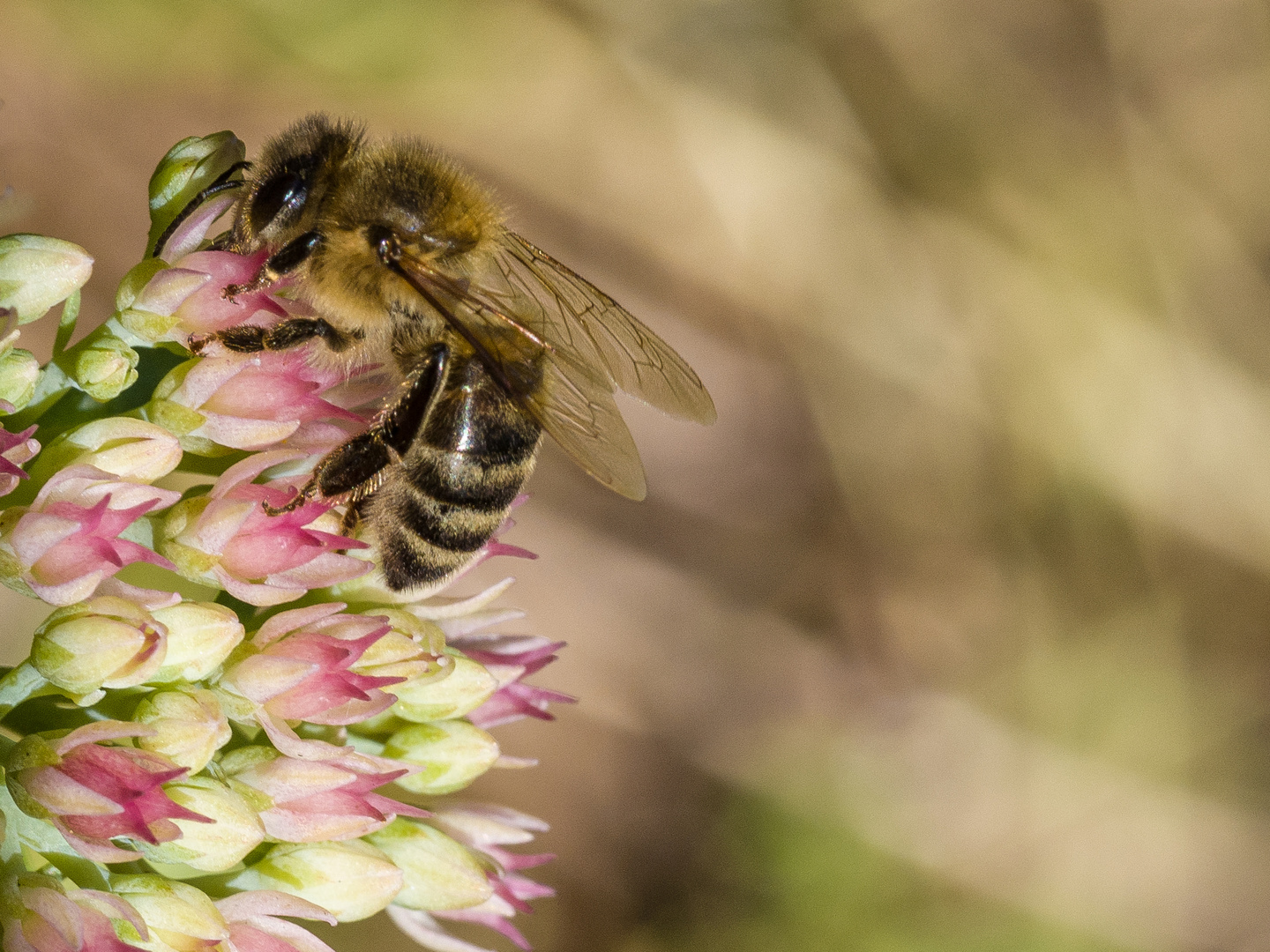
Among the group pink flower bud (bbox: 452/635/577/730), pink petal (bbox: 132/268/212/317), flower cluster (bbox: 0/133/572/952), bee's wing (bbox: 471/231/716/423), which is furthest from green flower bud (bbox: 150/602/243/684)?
bee's wing (bbox: 471/231/716/423)

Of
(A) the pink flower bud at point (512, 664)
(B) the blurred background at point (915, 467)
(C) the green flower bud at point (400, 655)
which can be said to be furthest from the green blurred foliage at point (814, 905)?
(C) the green flower bud at point (400, 655)

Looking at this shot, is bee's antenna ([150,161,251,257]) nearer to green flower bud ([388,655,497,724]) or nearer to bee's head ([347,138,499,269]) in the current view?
bee's head ([347,138,499,269])

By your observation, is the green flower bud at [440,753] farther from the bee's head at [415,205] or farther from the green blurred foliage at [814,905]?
the green blurred foliage at [814,905]

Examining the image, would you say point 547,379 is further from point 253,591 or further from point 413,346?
point 253,591

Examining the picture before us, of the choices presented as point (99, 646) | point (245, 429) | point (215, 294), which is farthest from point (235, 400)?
point (99, 646)

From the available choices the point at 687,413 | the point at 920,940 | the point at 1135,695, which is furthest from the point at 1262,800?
the point at 687,413
